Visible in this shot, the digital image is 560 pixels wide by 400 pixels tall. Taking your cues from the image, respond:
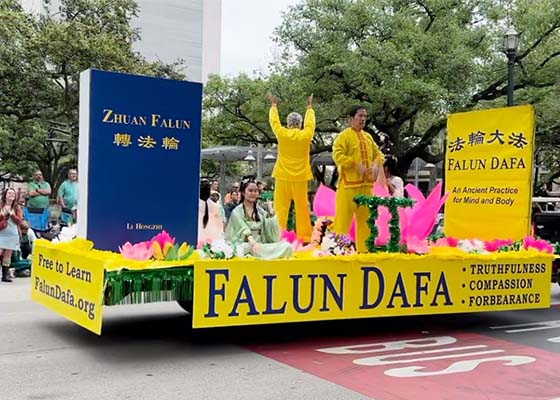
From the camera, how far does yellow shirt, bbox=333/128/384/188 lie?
774 cm

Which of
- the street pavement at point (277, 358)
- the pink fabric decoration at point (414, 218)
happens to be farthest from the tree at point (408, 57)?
the street pavement at point (277, 358)

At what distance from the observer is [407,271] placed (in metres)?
6.89

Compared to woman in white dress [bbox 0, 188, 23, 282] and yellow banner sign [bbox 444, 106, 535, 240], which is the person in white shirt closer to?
yellow banner sign [bbox 444, 106, 535, 240]

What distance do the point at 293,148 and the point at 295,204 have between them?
0.75m

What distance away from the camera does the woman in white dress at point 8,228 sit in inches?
408

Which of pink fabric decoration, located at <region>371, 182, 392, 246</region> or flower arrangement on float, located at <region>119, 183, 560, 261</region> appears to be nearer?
flower arrangement on float, located at <region>119, 183, 560, 261</region>

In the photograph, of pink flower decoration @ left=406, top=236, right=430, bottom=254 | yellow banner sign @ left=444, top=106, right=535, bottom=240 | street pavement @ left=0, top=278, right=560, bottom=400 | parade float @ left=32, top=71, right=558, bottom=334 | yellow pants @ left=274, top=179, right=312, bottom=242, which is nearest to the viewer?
street pavement @ left=0, top=278, right=560, bottom=400

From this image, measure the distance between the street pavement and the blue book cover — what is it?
106cm

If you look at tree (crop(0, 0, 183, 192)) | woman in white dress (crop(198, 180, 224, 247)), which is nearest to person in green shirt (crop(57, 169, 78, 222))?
woman in white dress (crop(198, 180, 224, 247))

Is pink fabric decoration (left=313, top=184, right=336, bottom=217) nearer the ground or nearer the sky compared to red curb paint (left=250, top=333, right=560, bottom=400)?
nearer the sky

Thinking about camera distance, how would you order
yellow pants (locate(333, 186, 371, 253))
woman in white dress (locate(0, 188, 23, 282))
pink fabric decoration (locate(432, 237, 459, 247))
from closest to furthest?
yellow pants (locate(333, 186, 371, 253)), pink fabric decoration (locate(432, 237, 459, 247)), woman in white dress (locate(0, 188, 23, 282))

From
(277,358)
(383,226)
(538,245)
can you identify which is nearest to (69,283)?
(277,358)

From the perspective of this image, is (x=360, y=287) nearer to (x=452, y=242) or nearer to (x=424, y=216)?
(x=424, y=216)

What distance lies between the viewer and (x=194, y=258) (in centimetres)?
597
